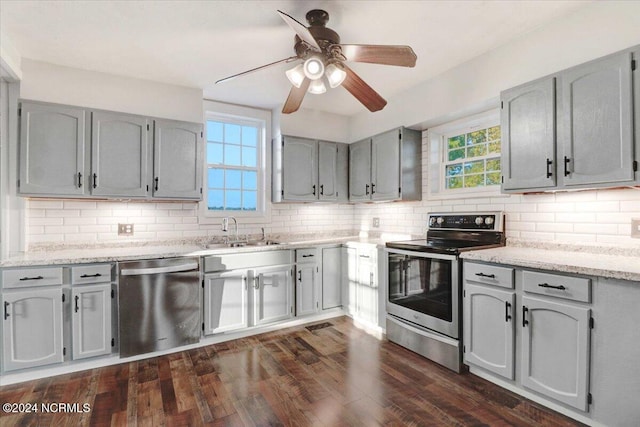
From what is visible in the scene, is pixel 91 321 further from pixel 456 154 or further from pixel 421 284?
pixel 456 154

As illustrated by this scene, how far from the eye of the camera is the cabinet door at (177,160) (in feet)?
10.2

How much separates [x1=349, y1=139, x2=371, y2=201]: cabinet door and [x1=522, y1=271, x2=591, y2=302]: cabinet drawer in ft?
6.75

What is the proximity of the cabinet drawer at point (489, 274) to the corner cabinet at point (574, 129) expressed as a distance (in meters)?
0.63

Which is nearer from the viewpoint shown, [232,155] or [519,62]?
[519,62]

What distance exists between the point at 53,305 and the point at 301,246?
212 cm

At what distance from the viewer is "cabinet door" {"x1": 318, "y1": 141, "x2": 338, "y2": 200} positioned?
4031mm

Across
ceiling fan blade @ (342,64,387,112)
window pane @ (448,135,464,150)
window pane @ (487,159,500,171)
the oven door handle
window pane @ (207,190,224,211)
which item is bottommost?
the oven door handle

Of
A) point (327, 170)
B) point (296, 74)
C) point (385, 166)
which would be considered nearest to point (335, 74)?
point (296, 74)

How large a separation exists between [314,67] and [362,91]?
476mm

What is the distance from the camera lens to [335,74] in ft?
6.89

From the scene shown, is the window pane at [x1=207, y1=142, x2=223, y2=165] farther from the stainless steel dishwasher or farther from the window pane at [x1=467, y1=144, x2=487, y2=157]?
the window pane at [x1=467, y1=144, x2=487, y2=157]

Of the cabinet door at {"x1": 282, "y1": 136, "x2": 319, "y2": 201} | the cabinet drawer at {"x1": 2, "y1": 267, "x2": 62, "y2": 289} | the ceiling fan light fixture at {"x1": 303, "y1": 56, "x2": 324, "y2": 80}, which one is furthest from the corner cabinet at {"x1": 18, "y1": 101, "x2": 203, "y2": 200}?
the ceiling fan light fixture at {"x1": 303, "y1": 56, "x2": 324, "y2": 80}

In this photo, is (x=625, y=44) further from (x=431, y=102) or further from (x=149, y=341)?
(x=149, y=341)

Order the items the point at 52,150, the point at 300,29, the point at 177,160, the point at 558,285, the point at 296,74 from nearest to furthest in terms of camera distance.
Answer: the point at 300,29 < the point at 558,285 < the point at 296,74 < the point at 52,150 < the point at 177,160
